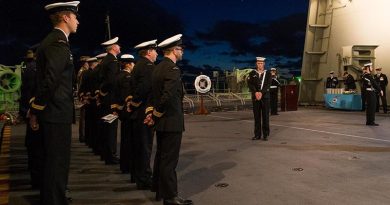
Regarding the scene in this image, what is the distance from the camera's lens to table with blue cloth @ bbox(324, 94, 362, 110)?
1617 centimetres

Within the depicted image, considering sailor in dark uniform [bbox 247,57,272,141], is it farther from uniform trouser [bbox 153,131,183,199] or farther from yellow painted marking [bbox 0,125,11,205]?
yellow painted marking [bbox 0,125,11,205]

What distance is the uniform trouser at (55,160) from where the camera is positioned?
3.57 metres

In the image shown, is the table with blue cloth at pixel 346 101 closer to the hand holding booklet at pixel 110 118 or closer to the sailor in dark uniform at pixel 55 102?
the hand holding booklet at pixel 110 118

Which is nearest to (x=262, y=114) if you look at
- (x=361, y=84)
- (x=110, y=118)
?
(x=110, y=118)

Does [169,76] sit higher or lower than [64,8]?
lower

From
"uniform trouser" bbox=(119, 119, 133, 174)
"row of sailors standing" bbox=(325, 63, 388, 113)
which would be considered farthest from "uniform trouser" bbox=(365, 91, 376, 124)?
"uniform trouser" bbox=(119, 119, 133, 174)

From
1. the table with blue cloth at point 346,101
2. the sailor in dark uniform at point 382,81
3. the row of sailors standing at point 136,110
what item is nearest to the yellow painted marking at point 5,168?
the row of sailors standing at point 136,110

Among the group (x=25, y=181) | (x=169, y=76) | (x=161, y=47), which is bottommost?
(x=25, y=181)

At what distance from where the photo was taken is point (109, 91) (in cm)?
688

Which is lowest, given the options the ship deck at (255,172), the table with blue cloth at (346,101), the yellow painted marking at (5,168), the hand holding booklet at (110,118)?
the yellow painted marking at (5,168)

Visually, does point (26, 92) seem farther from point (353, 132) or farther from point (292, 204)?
point (353, 132)

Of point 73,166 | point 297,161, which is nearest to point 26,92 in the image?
point 73,166

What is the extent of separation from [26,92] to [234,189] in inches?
125

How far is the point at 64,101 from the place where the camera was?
3627 mm
